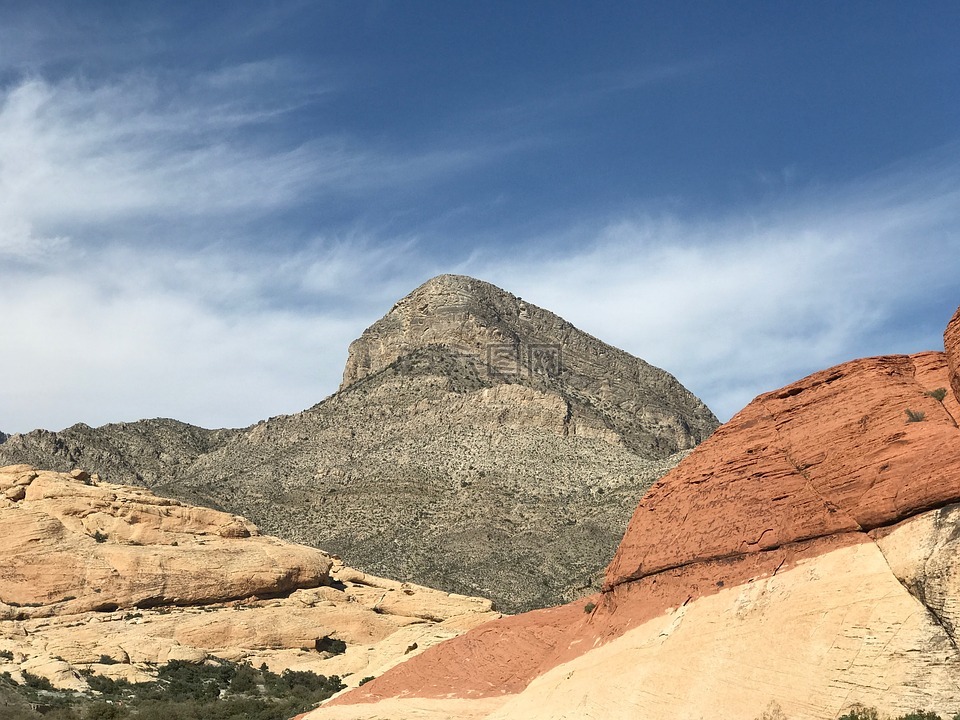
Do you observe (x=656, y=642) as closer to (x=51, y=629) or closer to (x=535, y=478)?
(x=51, y=629)

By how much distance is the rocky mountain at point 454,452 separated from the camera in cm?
6881

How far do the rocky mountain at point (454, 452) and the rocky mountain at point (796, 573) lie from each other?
39165 millimetres

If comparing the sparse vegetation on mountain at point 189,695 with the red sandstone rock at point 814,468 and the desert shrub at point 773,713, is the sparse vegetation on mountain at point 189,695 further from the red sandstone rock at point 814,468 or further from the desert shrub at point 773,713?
the desert shrub at point 773,713

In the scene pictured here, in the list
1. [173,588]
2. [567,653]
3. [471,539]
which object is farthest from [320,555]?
[567,653]

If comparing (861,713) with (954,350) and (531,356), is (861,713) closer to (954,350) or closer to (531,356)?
(954,350)

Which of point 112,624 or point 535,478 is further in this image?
point 535,478

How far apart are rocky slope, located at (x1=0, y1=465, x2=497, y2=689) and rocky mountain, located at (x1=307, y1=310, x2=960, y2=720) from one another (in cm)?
1771

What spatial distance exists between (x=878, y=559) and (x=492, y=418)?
250 ft

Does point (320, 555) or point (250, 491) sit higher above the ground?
point (250, 491)

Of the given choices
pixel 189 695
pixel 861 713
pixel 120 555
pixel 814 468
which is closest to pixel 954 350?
pixel 814 468

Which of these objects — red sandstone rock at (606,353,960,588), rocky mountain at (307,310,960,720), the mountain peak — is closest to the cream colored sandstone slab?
rocky mountain at (307,310,960,720)

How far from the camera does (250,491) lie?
273 ft

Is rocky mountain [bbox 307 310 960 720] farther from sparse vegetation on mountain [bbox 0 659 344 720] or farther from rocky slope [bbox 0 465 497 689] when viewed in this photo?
rocky slope [bbox 0 465 497 689]

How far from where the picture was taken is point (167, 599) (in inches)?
1731
